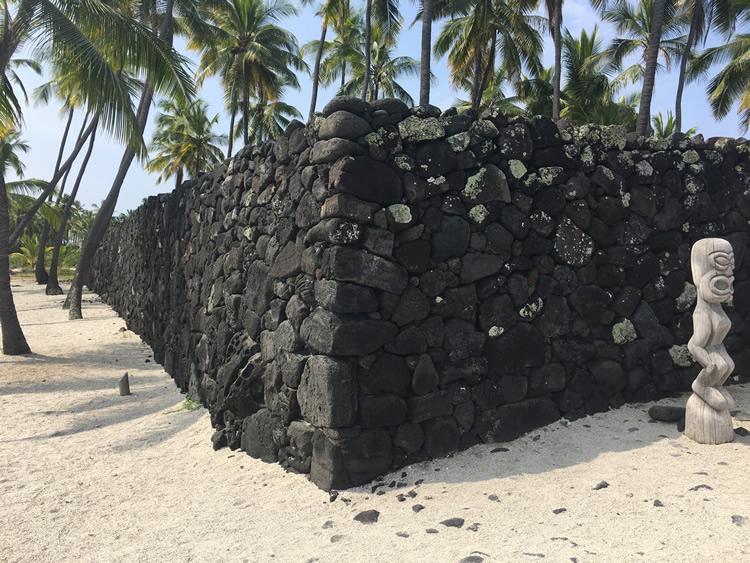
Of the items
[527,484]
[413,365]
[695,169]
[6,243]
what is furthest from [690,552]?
[6,243]

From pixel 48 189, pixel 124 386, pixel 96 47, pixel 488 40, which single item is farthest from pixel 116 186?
pixel 488 40

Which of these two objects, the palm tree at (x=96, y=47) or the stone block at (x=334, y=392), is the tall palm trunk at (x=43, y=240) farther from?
the stone block at (x=334, y=392)

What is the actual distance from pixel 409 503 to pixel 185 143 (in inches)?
995

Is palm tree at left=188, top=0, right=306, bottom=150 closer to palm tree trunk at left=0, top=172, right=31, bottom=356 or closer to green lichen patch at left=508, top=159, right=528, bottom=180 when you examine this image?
palm tree trunk at left=0, top=172, right=31, bottom=356

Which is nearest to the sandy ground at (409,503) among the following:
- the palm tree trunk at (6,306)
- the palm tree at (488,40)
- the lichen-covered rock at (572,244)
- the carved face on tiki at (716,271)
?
the carved face on tiki at (716,271)

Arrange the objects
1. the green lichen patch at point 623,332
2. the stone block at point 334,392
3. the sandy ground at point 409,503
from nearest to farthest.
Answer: the sandy ground at point 409,503, the stone block at point 334,392, the green lichen patch at point 623,332

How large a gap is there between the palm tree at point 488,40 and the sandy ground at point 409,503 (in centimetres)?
1387

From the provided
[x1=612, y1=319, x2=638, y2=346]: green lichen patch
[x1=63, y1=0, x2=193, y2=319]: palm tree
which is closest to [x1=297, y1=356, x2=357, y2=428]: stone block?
[x1=612, y1=319, x2=638, y2=346]: green lichen patch

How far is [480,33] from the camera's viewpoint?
15898mm

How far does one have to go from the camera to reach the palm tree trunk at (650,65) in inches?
411

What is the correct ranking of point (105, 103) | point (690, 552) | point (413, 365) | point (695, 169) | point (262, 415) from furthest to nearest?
point (105, 103), point (695, 169), point (262, 415), point (413, 365), point (690, 552)

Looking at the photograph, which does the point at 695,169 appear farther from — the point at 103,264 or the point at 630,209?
the point at 103,264

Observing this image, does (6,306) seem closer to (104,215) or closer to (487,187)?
(104,215)

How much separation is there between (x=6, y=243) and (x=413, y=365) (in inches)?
346
